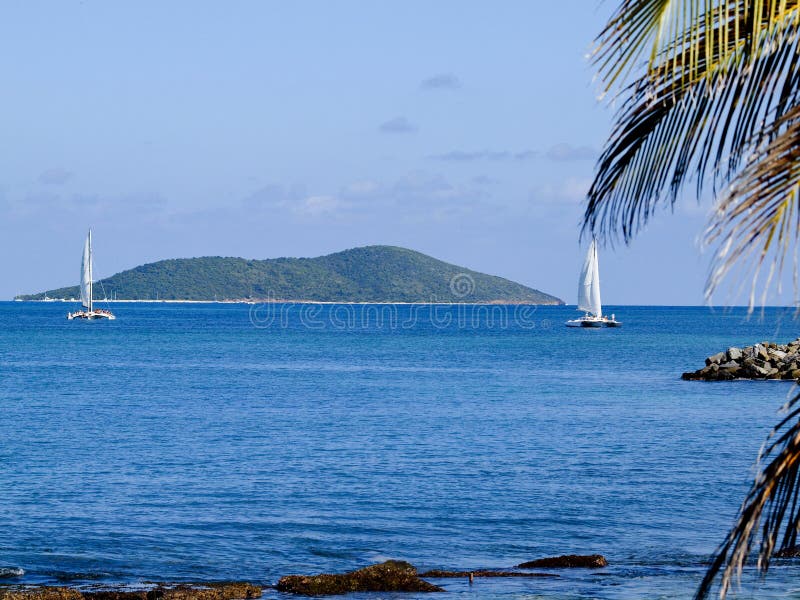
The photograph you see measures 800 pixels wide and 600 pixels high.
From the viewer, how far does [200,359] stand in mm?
96250

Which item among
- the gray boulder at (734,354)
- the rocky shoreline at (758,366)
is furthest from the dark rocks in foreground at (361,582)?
the gray boulder at (734,354)

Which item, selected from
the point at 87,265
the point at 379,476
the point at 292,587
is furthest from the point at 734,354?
the point at 87,265

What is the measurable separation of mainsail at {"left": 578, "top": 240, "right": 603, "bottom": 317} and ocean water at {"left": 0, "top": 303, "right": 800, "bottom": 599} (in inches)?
2514

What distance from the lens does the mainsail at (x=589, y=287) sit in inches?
5280

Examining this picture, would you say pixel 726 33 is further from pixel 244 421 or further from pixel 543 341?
pixel 543 341

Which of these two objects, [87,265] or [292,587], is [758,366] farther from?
[87,265]

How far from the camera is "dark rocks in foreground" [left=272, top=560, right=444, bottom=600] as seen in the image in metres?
17.4

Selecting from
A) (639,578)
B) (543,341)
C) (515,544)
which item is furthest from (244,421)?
(543,341)

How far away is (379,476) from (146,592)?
44.7 ft

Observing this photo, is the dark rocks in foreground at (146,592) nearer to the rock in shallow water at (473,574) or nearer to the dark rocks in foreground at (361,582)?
the dark rocks in foreground at (361,582)

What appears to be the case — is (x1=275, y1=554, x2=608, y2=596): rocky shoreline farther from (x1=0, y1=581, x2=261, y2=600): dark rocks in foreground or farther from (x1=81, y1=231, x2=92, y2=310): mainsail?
(x1=81, y1=231, x2=92, y2=310): mainsail

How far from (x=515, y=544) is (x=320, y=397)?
37051 mm

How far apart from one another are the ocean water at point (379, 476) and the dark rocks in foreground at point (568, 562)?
36 cm

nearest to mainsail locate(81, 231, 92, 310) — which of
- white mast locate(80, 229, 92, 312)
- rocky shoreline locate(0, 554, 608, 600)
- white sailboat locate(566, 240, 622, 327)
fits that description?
white mast locate(80, 229, 92, 312)
